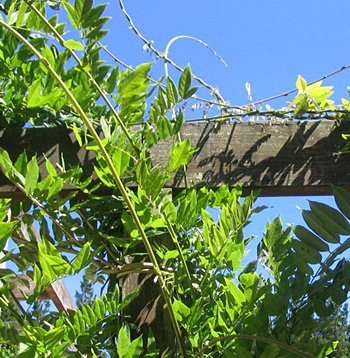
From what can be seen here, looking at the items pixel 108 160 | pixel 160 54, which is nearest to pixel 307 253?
pixel 108 160

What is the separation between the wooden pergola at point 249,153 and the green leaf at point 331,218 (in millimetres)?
253

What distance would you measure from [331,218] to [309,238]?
40 millimetres

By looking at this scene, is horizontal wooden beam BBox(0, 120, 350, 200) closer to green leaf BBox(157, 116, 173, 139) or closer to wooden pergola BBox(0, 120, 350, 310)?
wooden pergola BBox(0, 120, 350, 310)

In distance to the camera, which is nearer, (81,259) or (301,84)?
(81,259)

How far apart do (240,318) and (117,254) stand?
0.27 metres

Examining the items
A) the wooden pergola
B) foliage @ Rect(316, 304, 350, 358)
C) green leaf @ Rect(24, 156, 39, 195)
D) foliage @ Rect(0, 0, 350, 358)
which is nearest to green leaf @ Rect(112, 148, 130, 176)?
foliage @ Rect(0, 0, 350, 358)

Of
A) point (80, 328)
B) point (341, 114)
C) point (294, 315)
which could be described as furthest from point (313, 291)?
point (341, 114)

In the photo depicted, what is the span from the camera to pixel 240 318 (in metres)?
0.77

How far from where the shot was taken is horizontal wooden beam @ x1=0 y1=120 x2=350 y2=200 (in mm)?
1052

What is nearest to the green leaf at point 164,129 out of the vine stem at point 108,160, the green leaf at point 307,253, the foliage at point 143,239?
the foliage at point 143,239

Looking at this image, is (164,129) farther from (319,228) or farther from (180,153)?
(319,228)

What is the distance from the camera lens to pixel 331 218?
0.80m

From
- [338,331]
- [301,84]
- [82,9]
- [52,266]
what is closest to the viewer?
[52,266]

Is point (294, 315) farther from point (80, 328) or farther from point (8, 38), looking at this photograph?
point (8, 38)
